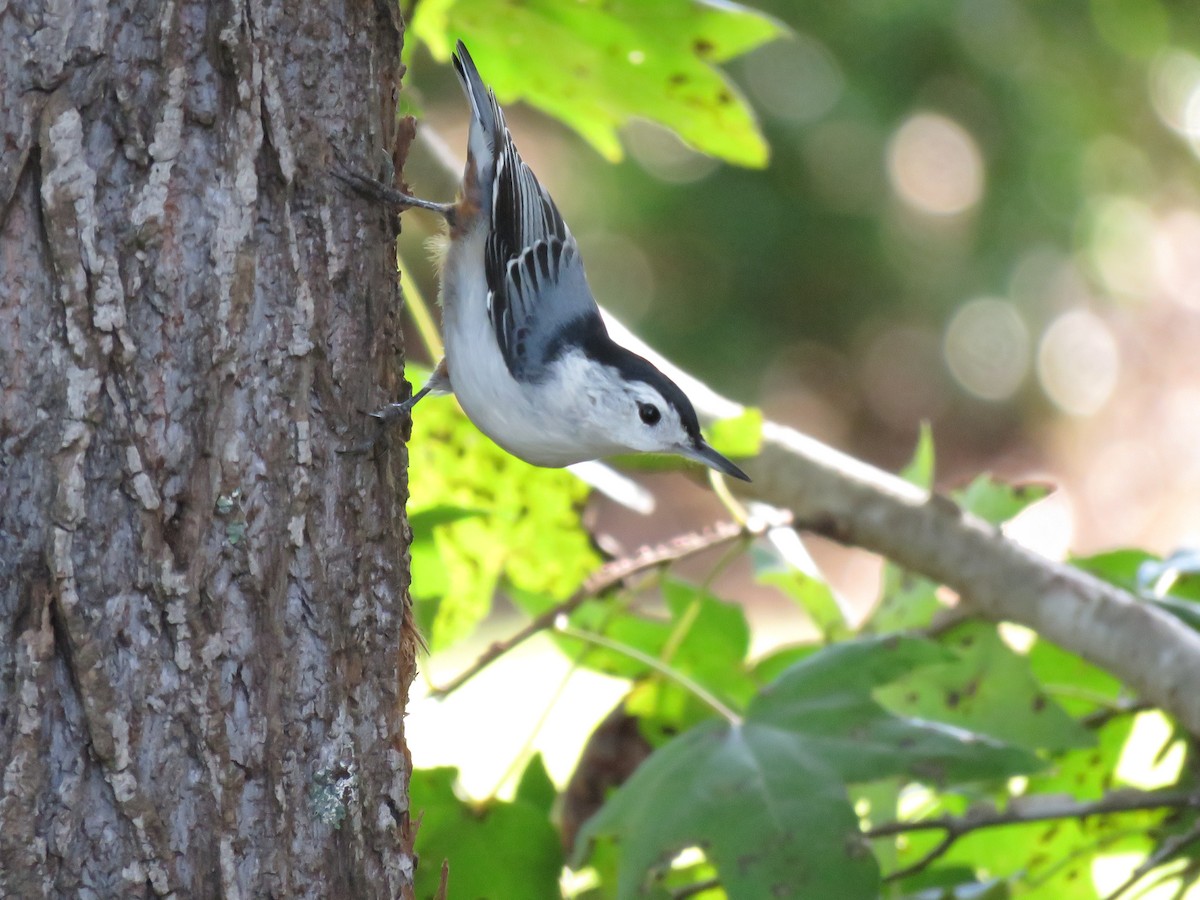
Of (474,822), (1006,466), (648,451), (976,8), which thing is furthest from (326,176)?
(1006,466)

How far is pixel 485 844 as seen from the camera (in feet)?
4.18

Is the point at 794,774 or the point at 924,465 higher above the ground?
the point at 924,465

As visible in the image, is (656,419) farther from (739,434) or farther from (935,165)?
(935,165)

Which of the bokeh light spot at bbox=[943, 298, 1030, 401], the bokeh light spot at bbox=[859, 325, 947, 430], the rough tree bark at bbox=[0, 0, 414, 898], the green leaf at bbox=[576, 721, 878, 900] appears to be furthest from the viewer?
the bokeh light spot at bbox=[859, 325, 947, 430]

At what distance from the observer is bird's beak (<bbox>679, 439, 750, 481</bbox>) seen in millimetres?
1435

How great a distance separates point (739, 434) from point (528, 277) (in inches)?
12.2

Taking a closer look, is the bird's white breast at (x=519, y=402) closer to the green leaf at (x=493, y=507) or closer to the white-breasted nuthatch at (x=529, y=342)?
the white-breasted nuthatch at (x=529, y=342)

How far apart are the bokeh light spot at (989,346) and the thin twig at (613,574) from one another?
6.30 metres

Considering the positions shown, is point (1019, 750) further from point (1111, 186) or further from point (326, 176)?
point (1111, 186)

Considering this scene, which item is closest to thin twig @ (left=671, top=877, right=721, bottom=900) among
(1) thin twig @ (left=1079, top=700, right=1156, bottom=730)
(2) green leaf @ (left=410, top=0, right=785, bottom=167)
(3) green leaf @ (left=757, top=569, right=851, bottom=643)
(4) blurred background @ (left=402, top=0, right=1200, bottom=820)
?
(3) green leaf @ (left=757, top=569, right=851, bottom=643)

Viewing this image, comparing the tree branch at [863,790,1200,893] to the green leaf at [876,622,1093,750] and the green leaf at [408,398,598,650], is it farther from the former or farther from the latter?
the green leaf at [408,398,598,650]

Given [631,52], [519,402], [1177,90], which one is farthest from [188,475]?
[1177,90]

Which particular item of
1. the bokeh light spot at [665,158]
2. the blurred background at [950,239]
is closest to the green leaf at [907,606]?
the blurred background at [950,239]

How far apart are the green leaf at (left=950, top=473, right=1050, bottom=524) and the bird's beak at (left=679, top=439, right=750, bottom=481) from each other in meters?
0.33
